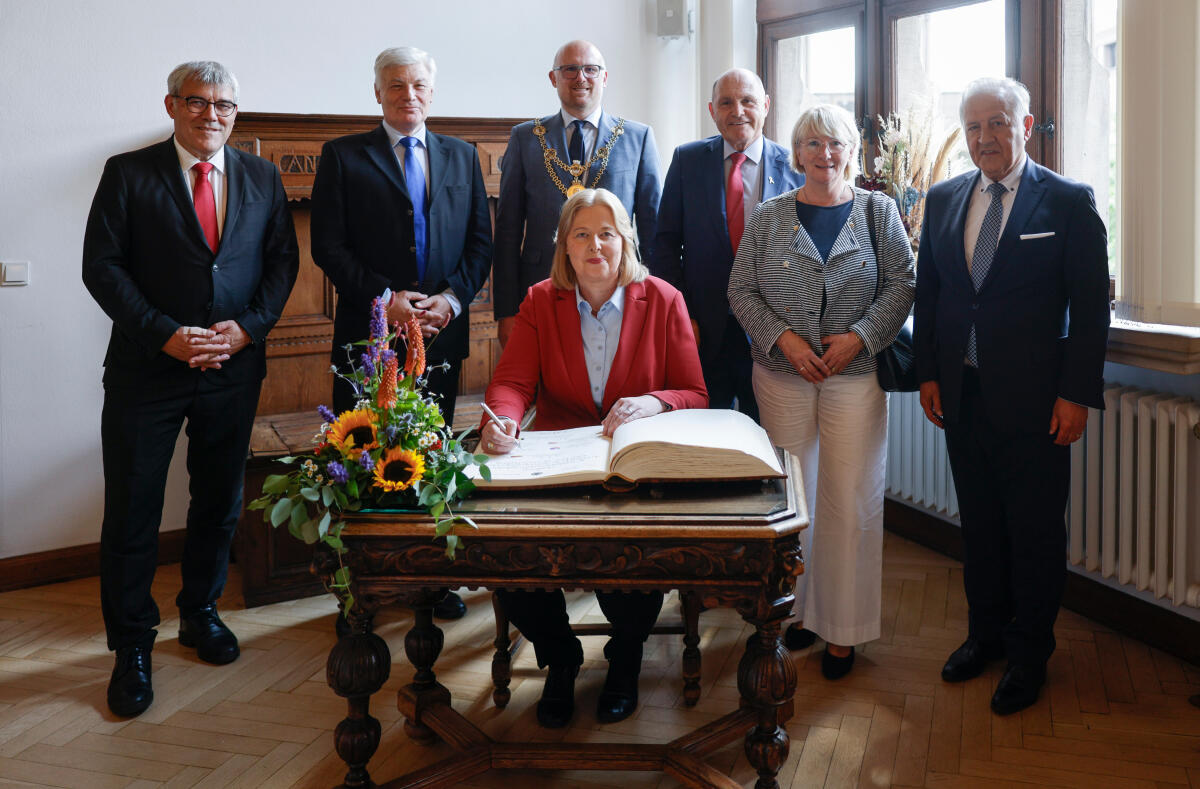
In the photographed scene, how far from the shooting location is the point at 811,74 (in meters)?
4.79

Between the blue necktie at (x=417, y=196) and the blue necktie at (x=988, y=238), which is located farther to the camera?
the blue necktie at (x=417, y=196)

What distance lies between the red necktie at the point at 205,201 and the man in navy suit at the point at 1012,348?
83.6 inches

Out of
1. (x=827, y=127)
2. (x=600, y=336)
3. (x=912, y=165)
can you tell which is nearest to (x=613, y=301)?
(x=600, y=336)

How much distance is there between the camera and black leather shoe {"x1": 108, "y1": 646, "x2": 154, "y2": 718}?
292cm

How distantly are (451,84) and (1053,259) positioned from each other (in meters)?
2.90

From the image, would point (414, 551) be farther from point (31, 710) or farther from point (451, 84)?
point (451, 84)

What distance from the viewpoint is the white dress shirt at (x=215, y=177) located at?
10.2 ft

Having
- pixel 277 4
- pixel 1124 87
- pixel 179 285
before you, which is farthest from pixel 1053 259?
pixel 277 4

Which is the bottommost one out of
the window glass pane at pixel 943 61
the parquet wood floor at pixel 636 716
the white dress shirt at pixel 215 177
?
the parquet wood floor at pixel 636 716

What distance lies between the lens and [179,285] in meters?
3.08

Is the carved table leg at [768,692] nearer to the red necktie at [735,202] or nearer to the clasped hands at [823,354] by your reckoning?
the clasped hands at [823,354]

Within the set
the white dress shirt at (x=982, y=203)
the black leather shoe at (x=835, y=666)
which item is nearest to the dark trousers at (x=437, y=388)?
the black leather shoe at (x=835, y=666)

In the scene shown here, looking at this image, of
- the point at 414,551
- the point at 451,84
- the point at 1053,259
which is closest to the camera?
the point at 414,551

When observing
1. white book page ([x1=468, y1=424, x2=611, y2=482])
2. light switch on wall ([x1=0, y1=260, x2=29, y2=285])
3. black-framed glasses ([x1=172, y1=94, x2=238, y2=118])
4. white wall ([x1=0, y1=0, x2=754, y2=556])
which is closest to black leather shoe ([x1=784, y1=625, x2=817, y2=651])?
white book page ([x1=468, y1=424, x2=611, y2=482])
